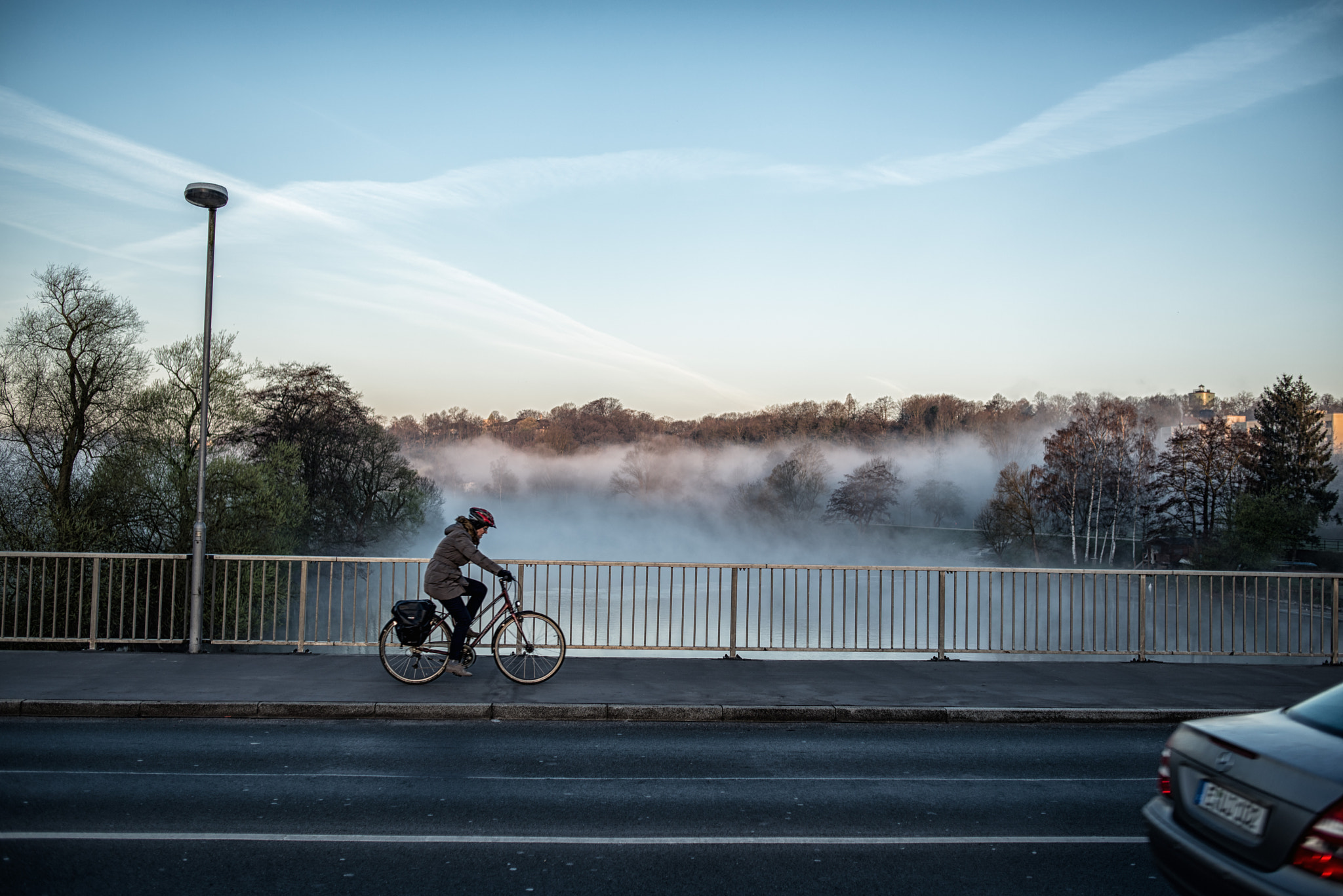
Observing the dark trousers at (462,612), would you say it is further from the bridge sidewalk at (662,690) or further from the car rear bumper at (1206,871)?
the car rear bumper at (1206,871)

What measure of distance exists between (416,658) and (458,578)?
97 cm

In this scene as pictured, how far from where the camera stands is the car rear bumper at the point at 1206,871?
10.9ft

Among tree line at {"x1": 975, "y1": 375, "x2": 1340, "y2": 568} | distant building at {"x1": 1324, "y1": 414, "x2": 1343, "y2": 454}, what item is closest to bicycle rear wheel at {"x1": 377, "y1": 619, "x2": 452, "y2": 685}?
tree line at {"x1": 975, "y1": 375, "x2": 1340, "y2": 568}

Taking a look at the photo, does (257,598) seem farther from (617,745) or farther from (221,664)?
(617,745)

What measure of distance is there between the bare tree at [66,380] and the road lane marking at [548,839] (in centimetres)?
3335

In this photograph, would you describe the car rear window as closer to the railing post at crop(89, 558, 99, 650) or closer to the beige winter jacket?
the beige winter jacket

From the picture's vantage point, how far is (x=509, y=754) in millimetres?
7406

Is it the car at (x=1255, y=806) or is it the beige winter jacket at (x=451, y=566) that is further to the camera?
the beige winter jacket at (x=451, y=566)

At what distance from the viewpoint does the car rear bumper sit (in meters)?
3.33

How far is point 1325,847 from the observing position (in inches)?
130

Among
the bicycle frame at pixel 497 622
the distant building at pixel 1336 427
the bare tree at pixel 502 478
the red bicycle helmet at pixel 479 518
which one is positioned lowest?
the bicycle frame at pixel 497 622

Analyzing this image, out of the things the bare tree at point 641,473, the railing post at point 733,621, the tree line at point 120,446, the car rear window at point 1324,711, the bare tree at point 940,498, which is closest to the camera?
the car rear window at point 1324,711

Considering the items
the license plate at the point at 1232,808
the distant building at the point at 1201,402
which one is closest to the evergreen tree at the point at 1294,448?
the distant building at the point at 1201,402

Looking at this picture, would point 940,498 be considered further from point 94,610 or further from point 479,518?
point 94,610
